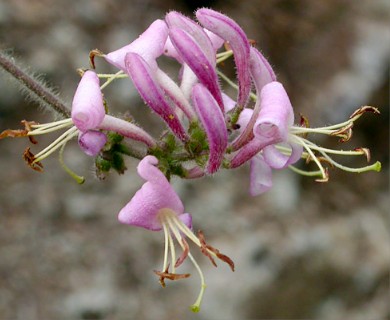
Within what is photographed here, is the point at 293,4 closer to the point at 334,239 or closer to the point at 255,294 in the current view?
the point at 334,239

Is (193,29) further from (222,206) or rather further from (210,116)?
(222,206)

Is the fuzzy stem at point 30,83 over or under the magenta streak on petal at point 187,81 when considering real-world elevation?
under

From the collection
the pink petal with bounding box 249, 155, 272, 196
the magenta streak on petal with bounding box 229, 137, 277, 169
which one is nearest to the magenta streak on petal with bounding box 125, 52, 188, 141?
the magenta streak on petal with bounding box 229, 137, 277, 169

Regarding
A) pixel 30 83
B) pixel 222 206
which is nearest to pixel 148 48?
pixel 30 83

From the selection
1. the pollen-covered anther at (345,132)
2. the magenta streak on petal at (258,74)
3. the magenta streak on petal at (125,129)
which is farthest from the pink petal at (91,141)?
the pollen-covered anther at (345,132)

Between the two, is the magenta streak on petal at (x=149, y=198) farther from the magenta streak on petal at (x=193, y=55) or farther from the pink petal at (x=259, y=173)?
the pink petal at (x=259, y=173)

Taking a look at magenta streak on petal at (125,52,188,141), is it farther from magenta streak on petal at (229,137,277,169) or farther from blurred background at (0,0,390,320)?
blurred background at (0,0,390,320)

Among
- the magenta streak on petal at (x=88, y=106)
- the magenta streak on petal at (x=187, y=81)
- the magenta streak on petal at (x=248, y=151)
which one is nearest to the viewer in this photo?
the magenta streak on petal at (x=88, y=106)

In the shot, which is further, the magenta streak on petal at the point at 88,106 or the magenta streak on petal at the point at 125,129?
the magenta streak on petal at the point at 125,129
